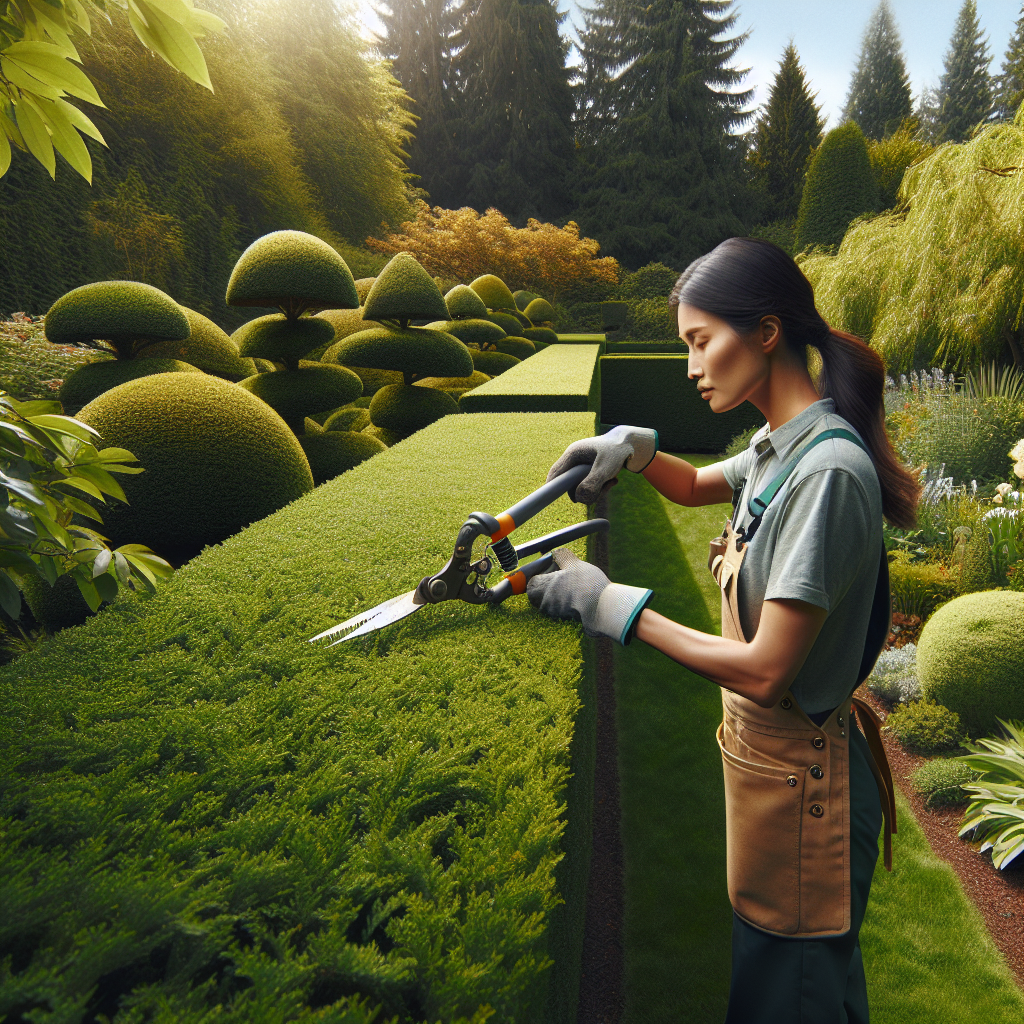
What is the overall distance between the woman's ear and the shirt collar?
155 mm

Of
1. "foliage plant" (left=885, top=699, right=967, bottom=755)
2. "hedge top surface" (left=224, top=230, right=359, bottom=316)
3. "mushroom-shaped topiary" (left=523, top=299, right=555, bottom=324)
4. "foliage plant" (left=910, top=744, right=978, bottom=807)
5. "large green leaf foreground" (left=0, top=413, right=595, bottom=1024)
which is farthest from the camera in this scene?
"mushroom-shaped topiary" (left=523, top=299, right=555, bottom=324)

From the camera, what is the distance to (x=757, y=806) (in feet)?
4.32

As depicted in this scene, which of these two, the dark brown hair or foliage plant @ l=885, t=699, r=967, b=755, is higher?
the dark brown hair

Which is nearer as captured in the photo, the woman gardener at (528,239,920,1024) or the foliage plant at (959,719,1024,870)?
the woman gardener at (528,239,920,1024)

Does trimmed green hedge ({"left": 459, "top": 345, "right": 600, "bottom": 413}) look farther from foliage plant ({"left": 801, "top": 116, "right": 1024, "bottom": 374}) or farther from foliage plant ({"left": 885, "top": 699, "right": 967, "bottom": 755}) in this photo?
foliage plant ({"left": 801, "top": 116, "right": 1024, "bottom": 374})

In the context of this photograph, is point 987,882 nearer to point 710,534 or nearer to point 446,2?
point 710,534

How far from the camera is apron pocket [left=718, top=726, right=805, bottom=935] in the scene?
1271 millimetres

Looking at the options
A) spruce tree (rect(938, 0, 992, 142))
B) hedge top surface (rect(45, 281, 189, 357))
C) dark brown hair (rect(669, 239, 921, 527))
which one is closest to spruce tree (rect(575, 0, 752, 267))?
spruce tree (rect(938, 0, 992, 142))

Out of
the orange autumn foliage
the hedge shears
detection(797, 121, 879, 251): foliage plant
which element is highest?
detection(797, 121, 879, 251): foliage plant

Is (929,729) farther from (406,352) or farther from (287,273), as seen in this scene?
(406,352)

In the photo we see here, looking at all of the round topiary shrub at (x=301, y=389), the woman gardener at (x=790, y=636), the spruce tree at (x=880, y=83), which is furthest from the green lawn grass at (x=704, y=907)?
the spruce tree at (x=880, y=83)

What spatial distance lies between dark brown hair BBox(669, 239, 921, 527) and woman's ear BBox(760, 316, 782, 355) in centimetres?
1

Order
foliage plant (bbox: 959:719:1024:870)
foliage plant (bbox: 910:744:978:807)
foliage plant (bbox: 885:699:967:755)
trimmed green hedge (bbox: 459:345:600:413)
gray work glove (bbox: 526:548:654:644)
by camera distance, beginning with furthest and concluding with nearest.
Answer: trimmed green hedge (bbox: 459:345:600:413)
foliage plant (bbox: 885:699:967:755)
foliage plant (bbox: 910:744:978:807)
foliage plant (bbox: 959:719:1024:870)
gray work glove (bbox: 526:548:654:644)

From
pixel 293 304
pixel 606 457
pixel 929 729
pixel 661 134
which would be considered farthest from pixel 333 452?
pixel 661 134
